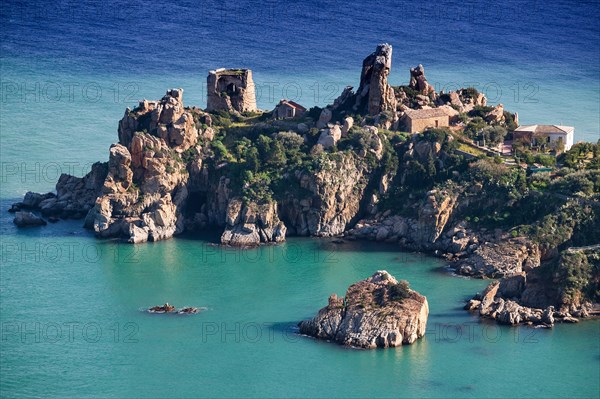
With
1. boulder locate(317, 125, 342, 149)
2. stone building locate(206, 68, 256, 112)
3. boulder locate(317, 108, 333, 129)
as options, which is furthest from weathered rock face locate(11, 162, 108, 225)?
boulder locate(317, 108, 333, 129)

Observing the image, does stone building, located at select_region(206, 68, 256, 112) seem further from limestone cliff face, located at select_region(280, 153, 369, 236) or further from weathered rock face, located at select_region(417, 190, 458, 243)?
weathered rock face, located at select_region(417, 190, 458, 243)

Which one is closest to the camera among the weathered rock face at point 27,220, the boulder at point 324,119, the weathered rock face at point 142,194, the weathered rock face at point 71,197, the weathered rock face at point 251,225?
the weathered rock face at point 251,225

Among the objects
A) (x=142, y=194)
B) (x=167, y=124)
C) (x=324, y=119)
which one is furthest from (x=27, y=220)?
(x=324, y=119)

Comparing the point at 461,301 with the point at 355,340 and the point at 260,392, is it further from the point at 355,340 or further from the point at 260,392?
the point at 260,392

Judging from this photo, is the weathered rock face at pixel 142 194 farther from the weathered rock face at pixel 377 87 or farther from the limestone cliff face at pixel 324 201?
the weathered rock face at pixel 377 87

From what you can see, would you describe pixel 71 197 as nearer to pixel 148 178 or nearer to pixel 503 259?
pixel 148 178

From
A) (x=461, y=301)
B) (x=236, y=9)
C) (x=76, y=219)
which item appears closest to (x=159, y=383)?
(x=461, y=301)

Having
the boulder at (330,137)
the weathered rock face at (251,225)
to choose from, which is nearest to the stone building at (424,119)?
the boulder at (330,137)
